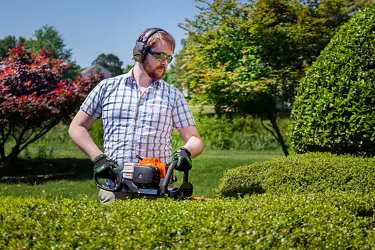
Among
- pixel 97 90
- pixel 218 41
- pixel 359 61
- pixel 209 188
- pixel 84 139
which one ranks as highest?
pixel 218 41

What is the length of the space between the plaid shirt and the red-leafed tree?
7.20m

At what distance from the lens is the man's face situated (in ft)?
11.4

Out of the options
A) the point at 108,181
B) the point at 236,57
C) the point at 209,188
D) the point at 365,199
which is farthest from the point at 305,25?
the point at 108,181

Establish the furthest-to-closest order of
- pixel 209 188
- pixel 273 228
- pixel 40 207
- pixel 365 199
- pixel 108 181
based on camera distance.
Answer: pixel 209 188 < pixel 365 199 < pixel 108 181 < pixel 40 207 < pixel 273 228

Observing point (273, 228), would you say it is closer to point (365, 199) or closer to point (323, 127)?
point (365, 199)

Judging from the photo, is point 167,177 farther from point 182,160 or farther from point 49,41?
point 49,41

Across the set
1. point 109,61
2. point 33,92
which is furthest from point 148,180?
point 109,61

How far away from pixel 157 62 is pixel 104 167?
2.29 ft

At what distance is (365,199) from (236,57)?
970 centimetres

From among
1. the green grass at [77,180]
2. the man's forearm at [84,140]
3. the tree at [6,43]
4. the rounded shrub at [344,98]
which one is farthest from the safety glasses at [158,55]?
the tree at [6,43]

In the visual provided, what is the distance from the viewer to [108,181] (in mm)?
3514

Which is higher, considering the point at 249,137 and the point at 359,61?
the point at 359,61

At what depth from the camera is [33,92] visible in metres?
11.1

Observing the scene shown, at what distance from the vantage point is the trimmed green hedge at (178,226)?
269cm
